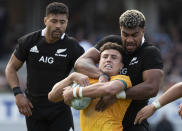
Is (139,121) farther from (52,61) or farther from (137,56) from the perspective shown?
(52,61)

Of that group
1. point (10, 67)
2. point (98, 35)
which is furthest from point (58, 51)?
point (98, 35)

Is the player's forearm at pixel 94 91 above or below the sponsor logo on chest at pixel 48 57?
above

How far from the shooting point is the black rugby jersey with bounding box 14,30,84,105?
748cm

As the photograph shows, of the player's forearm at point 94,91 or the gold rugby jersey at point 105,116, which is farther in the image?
the gold rugby jersey at point 105,116

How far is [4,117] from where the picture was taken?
497 inches

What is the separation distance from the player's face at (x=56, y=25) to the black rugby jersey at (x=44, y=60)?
146mm

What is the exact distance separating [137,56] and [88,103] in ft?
2.82

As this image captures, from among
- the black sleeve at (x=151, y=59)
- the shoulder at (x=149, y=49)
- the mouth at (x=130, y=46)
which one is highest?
the mouth at (x=130, y=46)

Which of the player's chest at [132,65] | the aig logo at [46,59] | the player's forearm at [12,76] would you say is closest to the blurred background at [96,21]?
the player's forearm at [12,76]

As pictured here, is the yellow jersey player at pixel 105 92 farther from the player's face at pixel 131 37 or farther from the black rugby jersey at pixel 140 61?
the black rugby jersey at pixel 140 61

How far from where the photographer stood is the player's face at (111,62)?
19.4 ft

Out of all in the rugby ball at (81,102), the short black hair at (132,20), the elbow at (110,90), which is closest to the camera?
the elbow at (110,90)

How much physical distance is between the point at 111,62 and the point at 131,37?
408 millimetres

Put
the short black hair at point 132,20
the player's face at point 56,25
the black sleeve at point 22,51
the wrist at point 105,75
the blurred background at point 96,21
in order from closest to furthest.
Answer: the wrist at point 105,75 < the short black hair at point 132,20 < the player's face at point 56,25 < the black sleeve at point 22,51 < the blurred background at point 96,21
